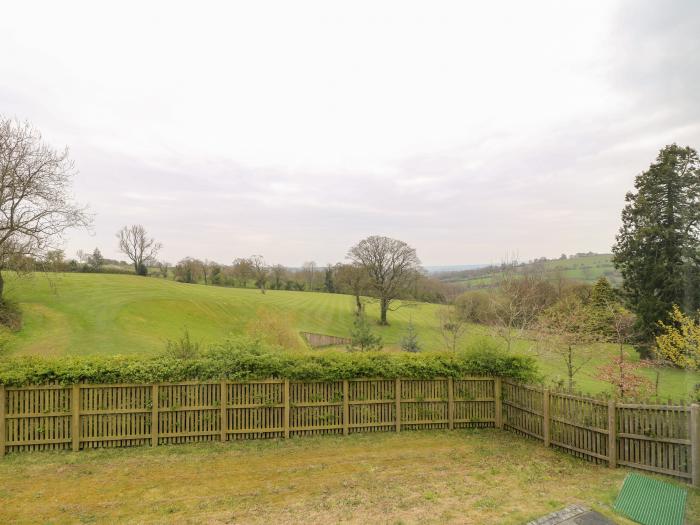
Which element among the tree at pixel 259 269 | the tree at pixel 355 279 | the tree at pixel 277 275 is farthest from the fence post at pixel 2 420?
the tree at pixel 277 275

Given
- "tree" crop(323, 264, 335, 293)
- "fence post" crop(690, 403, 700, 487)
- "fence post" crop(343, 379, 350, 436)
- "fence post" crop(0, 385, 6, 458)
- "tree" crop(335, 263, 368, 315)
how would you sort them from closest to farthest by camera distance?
"fence post" crop(690, 403, 700, 487), "fence post" crop(0, 385, 6, 458), "fence post" crop(343, 379, 350, 436), "tree" crop(335, 263, 368, 315), "tree" crop(323, 264, 335, 293)

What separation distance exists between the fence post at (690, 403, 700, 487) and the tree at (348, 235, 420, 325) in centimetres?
3785

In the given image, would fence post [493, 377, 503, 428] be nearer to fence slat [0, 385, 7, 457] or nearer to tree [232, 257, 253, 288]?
fence slat [0, 385, 7, 457]

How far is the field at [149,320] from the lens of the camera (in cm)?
2225

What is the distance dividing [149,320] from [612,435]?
30.8m

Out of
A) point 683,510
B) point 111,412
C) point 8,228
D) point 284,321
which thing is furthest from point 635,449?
point 8,228

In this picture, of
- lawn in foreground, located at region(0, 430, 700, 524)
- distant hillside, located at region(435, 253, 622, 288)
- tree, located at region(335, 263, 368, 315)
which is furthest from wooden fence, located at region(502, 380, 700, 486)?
tree, located at region(335, 263, 368, 315)

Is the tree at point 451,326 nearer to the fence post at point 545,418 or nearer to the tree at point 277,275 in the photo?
the fence post at point 545,418

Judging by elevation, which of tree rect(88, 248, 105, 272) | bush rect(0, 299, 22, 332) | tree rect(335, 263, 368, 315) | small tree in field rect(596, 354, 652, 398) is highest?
tree rect(88, 248, 105, 272)

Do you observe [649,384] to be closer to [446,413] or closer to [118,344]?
[446,413]

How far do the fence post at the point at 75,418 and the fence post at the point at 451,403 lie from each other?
365 inches

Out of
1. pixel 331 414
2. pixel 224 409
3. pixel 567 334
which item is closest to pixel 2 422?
pixel 224 409

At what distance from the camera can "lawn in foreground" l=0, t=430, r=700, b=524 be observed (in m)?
5.75

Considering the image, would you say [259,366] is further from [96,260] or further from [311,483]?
[96,260]
